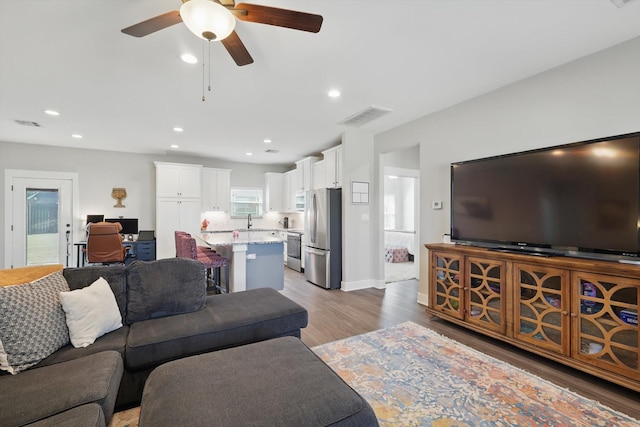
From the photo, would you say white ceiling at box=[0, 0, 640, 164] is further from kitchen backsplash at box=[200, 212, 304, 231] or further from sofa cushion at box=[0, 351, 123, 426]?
kitchen backsplash at box=[200, 212, 304, 231]

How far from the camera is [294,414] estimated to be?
1155 millimetres

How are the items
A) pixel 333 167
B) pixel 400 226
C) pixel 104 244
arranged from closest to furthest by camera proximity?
pixel 104 244
pixel 333 167
pixel 400 226

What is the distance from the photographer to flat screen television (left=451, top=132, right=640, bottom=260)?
2127 mm

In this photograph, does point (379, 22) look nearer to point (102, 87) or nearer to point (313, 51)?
point (313, 51)

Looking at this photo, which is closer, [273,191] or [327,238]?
[327,238]

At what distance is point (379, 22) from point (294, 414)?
8.07ft

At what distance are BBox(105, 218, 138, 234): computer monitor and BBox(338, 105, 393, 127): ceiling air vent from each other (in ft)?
16.5

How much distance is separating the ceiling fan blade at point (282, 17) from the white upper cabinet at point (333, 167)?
10.6 feet

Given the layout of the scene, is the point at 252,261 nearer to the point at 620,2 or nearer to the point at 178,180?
the point at 178,180

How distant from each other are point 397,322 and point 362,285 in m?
1.57

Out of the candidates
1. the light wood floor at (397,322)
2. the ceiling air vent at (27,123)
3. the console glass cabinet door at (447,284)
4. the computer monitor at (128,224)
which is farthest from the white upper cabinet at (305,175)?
the ceiling air vent at (27,123)

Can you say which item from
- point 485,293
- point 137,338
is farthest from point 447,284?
point 137,338

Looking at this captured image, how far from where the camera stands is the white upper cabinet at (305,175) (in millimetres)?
6125

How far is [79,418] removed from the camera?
115 centimetres
